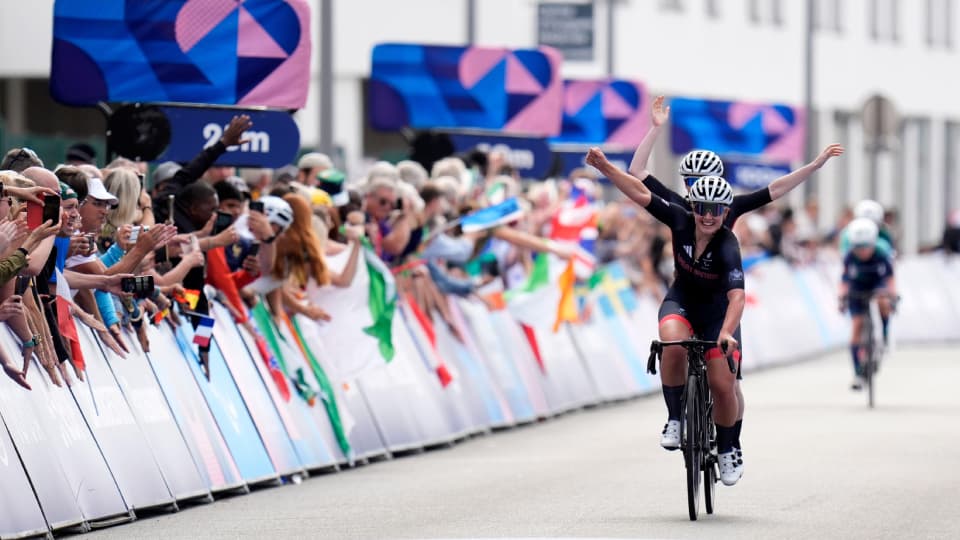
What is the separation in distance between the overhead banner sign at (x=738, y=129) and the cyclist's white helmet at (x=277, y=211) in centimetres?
1751

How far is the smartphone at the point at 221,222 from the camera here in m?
15.7

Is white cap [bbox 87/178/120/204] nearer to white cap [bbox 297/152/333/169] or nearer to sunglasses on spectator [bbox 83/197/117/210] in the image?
sunglasses on spectator [bbox 83/197/117/210]

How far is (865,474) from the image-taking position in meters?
16.2

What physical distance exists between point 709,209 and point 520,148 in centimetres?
1197

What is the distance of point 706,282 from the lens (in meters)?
14.1

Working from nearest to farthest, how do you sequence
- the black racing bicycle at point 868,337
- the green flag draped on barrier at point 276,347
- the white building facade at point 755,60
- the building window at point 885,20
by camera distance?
the green flag draped on barrier at point 276,347
the black racing bicycle at point 868,337
the white building facade at point 755,60
the building window at point 885,20

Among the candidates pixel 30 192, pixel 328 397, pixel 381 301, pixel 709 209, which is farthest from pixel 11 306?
pixel 381 301

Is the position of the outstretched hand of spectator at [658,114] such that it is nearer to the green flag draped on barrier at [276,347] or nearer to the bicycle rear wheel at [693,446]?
the bicycle rear wheel at [693,446]

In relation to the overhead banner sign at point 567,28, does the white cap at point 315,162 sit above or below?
below

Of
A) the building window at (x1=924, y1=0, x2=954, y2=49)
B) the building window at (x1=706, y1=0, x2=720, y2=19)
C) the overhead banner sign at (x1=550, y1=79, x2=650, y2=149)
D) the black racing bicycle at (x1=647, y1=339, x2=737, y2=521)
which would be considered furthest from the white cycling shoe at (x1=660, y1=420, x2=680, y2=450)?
the building window at (x1=924, y1=0, x2=954, y2=49)

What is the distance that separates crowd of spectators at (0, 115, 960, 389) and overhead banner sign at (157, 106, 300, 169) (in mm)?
183

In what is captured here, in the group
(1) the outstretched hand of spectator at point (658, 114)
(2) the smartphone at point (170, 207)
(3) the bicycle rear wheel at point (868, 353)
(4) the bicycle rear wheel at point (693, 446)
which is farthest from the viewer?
(3) the bicycle rear wheel at point (868, 353)

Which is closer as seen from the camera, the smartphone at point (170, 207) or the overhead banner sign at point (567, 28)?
the smartphone at point (170, 207)

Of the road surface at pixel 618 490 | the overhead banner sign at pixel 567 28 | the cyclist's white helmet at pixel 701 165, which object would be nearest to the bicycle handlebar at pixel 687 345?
the road surface at pixel 618 490
